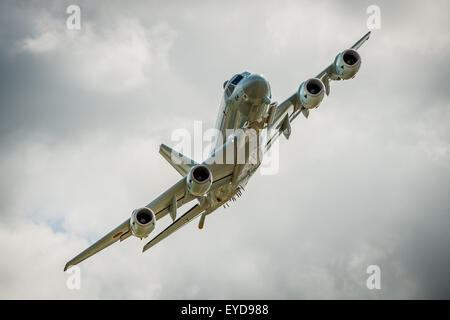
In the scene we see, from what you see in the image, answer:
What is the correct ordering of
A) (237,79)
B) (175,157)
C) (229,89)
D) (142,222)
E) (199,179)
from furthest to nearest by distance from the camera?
1. (175,157)
2. (229,89)
3. (237,79)
4. (142,222)
5. (199,179)

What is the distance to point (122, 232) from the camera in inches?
1287

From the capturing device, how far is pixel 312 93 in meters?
32.4

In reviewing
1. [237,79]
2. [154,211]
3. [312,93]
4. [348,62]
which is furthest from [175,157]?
[348,62]

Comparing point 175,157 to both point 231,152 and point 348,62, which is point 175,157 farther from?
point 348,62

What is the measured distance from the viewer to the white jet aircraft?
28.9 meters

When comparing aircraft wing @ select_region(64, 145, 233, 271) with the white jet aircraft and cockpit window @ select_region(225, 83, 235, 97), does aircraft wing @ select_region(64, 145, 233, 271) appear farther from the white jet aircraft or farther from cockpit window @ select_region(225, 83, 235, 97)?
cockpit window @ select_region(225, 83, 235, 97)

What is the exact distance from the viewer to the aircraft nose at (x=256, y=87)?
28.3m

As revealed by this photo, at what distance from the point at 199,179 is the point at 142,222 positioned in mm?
4124

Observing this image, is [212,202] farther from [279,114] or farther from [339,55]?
[339,55]

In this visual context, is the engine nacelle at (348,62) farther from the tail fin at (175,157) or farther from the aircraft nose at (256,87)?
the tail fin at (175,157)

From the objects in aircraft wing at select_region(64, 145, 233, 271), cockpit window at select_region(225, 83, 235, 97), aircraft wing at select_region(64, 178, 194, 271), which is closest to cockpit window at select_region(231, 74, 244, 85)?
cockpit window at select_region(225, 83, 235, 97)

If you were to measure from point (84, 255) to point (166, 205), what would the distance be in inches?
232

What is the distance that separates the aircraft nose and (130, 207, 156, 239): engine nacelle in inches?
341
